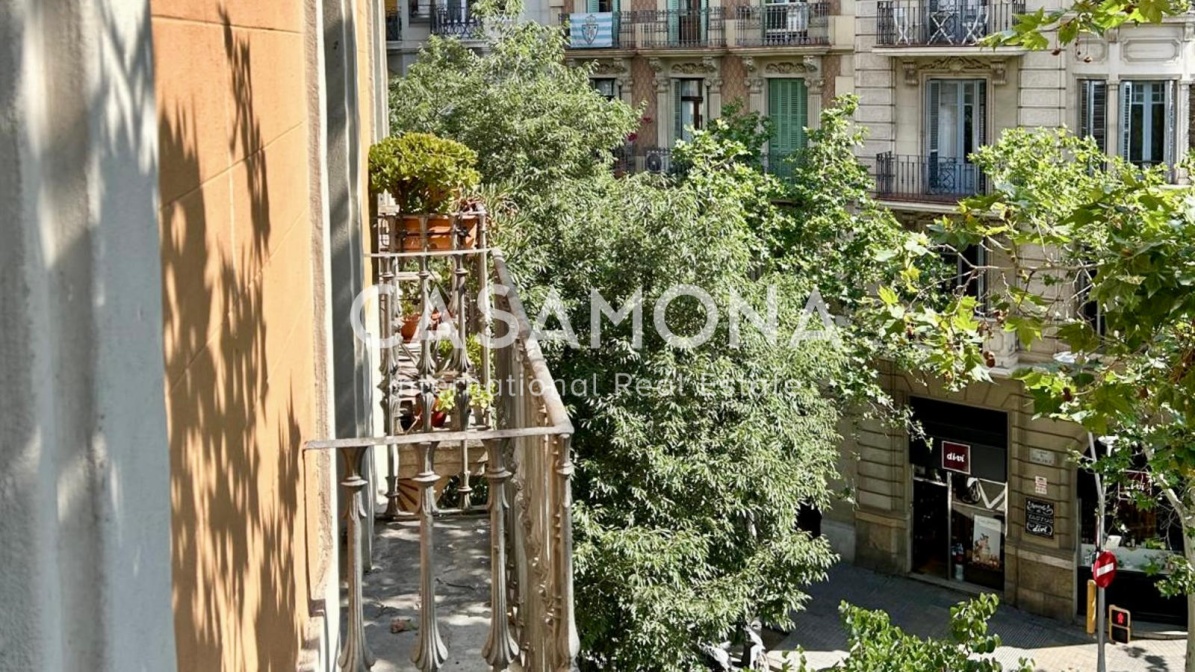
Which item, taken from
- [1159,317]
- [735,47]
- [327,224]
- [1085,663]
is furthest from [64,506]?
[735,47]

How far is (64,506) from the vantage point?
6.72 feet

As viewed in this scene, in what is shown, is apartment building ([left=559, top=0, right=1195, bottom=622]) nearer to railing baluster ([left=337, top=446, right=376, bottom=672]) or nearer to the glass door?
the glass door

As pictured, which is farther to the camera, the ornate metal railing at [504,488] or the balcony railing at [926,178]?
the balcony railing at [926,178]

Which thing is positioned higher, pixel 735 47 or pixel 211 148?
pixel 735 47

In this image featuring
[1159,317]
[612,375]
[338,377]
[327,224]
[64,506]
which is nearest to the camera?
[64,506]

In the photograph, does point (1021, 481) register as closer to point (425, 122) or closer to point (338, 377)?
point (425, 122)

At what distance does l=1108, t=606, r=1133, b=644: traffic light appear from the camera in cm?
2005

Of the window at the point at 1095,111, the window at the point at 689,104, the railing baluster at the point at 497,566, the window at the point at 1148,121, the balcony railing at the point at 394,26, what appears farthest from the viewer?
the balcony railing at the point at 394,26

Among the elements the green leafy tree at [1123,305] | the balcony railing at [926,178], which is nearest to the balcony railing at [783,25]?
the balcony railing at [926,178]

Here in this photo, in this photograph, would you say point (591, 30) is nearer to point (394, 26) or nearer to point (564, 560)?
point (394, 26)

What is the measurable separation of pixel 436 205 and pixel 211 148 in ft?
27.3

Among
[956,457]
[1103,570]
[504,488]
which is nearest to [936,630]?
[956,457]

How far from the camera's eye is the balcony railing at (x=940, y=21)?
76.3 ft

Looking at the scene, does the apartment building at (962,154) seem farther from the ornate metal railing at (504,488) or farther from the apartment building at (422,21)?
the ornate metal railing at (504,488)
